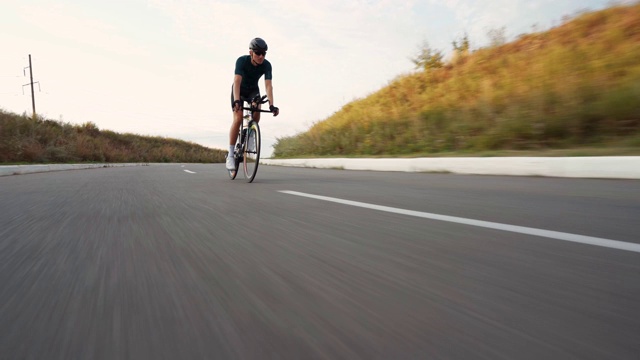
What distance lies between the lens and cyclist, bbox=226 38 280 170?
291 inches

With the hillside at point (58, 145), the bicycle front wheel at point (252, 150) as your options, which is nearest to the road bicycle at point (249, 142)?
the bicycle front wheel at point (252, 150)

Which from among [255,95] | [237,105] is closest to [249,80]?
Answer: [255,95]

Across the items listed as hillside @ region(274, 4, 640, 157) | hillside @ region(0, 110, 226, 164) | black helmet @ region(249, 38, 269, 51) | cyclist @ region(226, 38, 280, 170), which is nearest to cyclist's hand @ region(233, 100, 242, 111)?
cyclist @ region(226, 38, 280, 170)

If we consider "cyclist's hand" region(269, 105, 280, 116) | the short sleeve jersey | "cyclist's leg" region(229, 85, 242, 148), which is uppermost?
the short sleeve jersey

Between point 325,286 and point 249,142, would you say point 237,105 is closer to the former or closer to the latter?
point 249,142

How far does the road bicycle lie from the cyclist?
0.09m

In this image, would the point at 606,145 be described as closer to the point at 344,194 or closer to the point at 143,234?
the point at 344,194

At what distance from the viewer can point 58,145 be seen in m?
25.3

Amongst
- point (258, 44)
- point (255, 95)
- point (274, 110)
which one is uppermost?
point (258, 44)

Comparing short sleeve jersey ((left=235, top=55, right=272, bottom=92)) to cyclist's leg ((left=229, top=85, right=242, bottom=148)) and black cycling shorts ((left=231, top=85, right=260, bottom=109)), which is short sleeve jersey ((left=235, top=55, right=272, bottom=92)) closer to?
black cycling shorts ((left=231, top=85, right=260, bottom=109))

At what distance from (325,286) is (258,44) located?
20.1ft

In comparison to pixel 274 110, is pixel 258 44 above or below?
above

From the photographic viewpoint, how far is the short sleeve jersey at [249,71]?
759 cm

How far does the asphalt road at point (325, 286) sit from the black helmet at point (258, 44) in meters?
4.26
